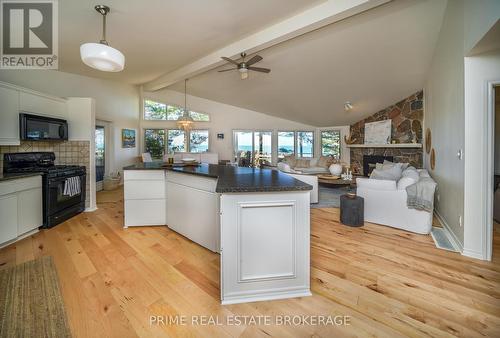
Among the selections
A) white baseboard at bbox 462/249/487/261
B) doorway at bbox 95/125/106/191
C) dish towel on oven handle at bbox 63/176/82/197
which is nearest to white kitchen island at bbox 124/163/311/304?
white baseboard at bbox 462/249/487/261

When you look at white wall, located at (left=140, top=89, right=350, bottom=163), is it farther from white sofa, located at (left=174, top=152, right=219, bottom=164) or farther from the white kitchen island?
the white kitchen island

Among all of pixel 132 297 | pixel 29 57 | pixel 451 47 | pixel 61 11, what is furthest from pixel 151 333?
pixel 29 57

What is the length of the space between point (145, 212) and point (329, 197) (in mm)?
3857

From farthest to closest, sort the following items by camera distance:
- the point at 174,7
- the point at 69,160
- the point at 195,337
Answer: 1. the point at 69,160
2. the point at 174,7
3. the point at 195,337

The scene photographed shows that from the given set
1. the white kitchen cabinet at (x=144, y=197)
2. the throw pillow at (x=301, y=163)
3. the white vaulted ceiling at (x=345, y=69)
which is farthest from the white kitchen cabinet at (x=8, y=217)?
the throw pillow at (x=301, y=163)

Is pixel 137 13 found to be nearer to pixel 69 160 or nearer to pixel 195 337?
pixel 69 160

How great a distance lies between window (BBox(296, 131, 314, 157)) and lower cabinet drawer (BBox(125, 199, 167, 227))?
6386 mm

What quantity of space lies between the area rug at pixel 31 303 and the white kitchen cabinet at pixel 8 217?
0.73 m

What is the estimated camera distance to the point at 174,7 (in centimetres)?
262

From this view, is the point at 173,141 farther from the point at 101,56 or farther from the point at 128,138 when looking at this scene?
the point at 101,56

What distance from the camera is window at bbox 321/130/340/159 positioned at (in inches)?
319

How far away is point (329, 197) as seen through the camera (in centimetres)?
489

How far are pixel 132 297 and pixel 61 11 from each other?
11.4ft

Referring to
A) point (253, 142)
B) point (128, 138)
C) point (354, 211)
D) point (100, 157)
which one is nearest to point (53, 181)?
point (100, 157)
